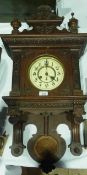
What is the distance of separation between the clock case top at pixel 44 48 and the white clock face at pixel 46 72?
16 millimetres

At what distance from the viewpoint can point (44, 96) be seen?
1.16m

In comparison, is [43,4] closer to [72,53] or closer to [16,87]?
[72,53]

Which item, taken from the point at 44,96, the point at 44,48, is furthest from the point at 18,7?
the point at 44,96

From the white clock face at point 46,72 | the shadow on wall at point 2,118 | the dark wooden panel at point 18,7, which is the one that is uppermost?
the dark wooden panel at point 18,7

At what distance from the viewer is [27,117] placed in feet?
4.08

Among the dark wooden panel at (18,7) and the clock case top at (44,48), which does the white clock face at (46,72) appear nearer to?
the clock case top at (44,48)

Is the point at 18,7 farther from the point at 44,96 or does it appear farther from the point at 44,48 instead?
the point at 44,96

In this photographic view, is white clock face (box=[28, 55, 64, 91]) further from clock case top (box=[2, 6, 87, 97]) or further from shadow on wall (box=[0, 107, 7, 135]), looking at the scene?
shadow on wall (box=[0, 107, 7, 135])

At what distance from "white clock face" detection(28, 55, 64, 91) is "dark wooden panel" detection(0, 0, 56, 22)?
27 cm

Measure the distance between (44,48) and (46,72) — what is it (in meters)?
0.10

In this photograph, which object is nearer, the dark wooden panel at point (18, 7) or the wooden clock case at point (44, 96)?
the wooden clock case at point (44, 96)

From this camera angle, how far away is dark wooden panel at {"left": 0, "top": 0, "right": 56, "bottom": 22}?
1340 millimetres

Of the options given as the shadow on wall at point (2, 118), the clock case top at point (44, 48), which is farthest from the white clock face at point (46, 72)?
the shadow on wall at point (2, 118)

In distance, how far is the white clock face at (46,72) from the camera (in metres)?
1.20
